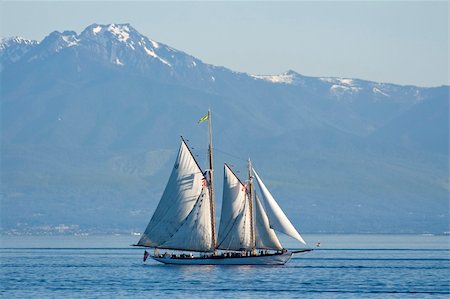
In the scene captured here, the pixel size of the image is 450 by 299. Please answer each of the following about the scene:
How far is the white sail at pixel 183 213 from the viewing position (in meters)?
132

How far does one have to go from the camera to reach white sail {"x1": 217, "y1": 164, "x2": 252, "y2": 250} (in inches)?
5167

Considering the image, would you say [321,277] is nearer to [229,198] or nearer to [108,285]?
[229,198]

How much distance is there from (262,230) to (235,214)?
9.39 feet

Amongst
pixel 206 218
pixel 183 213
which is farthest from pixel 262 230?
pixel 183 213

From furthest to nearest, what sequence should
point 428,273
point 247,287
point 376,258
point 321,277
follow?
point 376,258 → point 428,273 → point 321,277 → point 247,287

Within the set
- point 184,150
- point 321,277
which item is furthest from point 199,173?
point 321,277

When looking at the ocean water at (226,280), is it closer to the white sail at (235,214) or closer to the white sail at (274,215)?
the white sail at (235,214)

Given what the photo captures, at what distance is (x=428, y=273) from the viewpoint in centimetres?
13488

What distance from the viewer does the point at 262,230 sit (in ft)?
430

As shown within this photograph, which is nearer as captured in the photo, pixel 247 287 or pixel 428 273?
pixel 247 287

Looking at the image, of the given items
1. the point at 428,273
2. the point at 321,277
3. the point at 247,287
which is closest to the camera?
the point at 247,287

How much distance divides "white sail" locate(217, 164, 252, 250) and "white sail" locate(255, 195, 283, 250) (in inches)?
37.3

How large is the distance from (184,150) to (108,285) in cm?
2073

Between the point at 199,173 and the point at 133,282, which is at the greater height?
the point at 199,173
